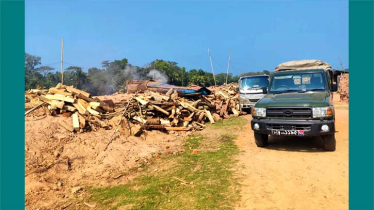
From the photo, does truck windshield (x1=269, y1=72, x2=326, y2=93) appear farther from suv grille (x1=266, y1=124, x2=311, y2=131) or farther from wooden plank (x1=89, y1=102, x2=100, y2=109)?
wooden plank (x1=89, y1=102, x2=100, y2=109)

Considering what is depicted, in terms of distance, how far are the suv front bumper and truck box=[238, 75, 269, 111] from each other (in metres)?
7.38

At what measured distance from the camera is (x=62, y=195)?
442cm

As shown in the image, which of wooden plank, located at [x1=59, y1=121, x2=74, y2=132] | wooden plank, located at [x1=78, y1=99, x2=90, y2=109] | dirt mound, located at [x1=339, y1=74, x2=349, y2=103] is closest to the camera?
wooden plank, located at [x1=59, y1=121, x2=74, y2=132]

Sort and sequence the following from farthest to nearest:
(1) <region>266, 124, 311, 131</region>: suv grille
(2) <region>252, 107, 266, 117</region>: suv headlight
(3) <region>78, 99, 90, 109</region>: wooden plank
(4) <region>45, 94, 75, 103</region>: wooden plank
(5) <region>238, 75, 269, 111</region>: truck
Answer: (5) <region>238, 75, 269, 111</region>: truck
(3) <region>78, 99, 90, 109</region>: wooden plank
(4) <region>45, 94, 75, 103</region>: wooden plank
(2) <region>252, 107, 266, 117</region>: suv headlight
(1) <region>266, 124, 311, 131</region>: suv grille

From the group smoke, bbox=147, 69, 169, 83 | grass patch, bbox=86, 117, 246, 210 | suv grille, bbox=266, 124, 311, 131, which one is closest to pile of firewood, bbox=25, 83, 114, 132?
grass patch, bbox=86, 117, 246, 210

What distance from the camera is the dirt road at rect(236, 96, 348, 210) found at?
3629 mm

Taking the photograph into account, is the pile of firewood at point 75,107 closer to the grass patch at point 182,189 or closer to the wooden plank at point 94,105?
the wooden plank at point 94,105

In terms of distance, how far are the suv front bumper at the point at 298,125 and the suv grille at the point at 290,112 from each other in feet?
0.47

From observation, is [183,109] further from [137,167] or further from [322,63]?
[322,63]

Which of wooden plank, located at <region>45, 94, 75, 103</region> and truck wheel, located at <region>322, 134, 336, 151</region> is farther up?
wooden plank, located at <region>45, 94, 75, 103</region>

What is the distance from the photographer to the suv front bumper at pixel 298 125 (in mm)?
5226

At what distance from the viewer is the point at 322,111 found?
5.27 metres

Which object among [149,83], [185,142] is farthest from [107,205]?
[149,83]

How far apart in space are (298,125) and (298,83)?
191 cm
